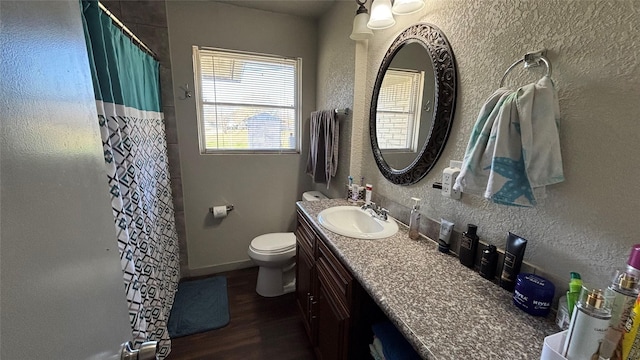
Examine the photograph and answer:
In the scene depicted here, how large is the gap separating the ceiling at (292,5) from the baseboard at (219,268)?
239 cm

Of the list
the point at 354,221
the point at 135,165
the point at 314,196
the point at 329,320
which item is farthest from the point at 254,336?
the point at 135,165

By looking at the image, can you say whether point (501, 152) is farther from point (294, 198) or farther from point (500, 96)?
point (294, 198)

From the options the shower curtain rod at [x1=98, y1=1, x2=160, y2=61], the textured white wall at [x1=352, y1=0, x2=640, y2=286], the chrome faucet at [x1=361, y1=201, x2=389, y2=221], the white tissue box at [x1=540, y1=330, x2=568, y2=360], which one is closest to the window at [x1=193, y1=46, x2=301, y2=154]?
the shower curtain rod at [x1=98, y1=1, x2=160, y2=61]

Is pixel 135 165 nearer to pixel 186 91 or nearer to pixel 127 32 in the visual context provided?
pixel 127 32

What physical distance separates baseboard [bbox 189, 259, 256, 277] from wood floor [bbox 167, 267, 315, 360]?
1.47 feet

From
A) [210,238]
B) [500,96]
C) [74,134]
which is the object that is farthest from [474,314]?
[210,238]

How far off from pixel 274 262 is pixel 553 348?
1.77 meters

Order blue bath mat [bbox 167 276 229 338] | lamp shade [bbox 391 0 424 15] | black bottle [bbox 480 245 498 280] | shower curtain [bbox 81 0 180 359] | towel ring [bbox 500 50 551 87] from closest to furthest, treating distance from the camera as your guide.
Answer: towel ring [bbox 500 50 551 87] < black bottle [bbox 480 245 498 280] < shower curtain [bbox 81 0 180 359] < lamp shade [bbox 391 0 424 15] < blue bath mat [bbox 167 276 229 338]

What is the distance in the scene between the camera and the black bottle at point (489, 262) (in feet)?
3.09

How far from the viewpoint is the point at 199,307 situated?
2.03m

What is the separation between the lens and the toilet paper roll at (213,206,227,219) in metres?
2.37

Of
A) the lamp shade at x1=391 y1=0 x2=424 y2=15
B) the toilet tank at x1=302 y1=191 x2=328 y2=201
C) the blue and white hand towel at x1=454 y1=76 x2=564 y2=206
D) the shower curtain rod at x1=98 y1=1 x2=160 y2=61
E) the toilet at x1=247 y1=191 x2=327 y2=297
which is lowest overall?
the toilet at x1=247 y1=191 x2=327 y2=297

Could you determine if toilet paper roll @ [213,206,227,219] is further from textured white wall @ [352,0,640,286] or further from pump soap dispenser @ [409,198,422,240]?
textured white wall @ [352,0,640,286]

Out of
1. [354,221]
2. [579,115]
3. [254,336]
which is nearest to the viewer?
[579,115]
